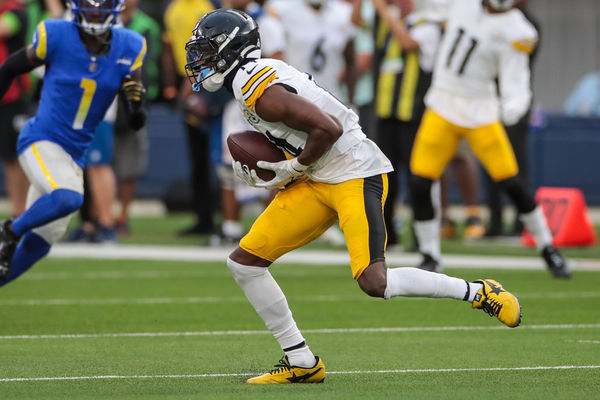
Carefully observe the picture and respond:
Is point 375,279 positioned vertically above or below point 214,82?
below

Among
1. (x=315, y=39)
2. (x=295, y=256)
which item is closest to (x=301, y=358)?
(x=295, y=256)

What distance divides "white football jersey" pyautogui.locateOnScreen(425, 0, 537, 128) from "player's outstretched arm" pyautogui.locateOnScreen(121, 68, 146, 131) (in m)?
2.45

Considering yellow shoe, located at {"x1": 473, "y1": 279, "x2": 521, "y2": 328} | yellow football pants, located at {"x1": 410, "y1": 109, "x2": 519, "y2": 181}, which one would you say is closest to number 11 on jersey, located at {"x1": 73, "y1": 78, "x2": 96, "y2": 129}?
yellow football pants, located at {"x1": 410, "y1": 109, "x2": 519, "y2": 181}

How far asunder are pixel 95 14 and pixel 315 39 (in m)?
4.60

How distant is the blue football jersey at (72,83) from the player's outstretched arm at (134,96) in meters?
0.06

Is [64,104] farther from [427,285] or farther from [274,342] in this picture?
[427,285]

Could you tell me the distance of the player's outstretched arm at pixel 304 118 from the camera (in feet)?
17.0

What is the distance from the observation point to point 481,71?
916cm

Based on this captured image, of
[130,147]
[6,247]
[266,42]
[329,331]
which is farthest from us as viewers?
[130,147]

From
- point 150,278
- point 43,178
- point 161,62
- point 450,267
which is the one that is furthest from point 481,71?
point 161,62

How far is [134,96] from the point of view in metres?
7.40

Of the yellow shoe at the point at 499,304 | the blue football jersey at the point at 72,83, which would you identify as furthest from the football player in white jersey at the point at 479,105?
the yellow shoe at the point at 499,304

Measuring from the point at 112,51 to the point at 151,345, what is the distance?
1.98 metres

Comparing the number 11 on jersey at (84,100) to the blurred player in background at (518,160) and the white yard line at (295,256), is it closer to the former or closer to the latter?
the white yard line at (295,256)
